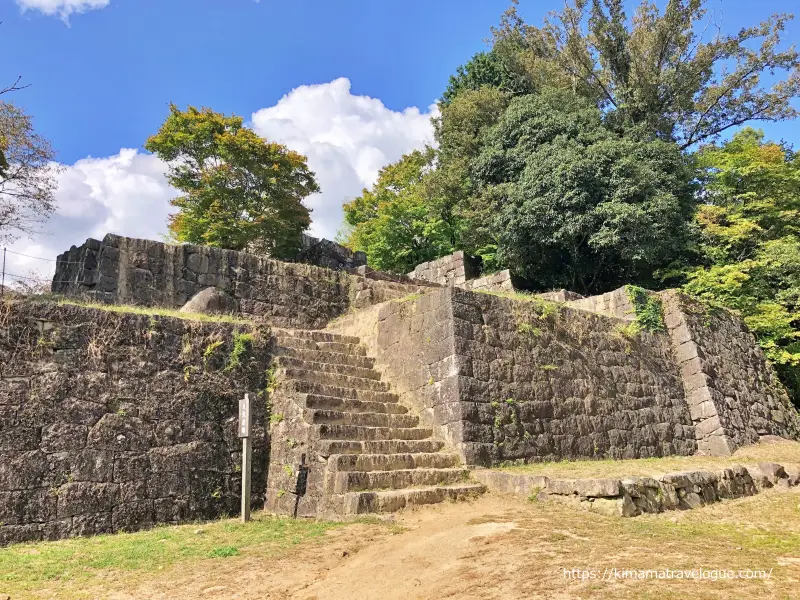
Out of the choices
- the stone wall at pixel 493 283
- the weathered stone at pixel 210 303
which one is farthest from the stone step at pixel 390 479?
the stone wall at pixel 493 283

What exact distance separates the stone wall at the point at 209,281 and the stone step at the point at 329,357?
3.04 metres

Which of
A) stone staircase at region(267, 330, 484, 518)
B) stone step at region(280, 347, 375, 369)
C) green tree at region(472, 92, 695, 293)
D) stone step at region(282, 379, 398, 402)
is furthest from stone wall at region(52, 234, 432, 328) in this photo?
green tree at region(472, 92, 695, 293)

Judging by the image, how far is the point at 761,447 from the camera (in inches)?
464

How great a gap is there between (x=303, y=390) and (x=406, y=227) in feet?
57.4

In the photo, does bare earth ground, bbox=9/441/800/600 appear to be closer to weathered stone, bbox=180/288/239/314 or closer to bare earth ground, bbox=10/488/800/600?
bare earth ground, bbox=10/488/800/600

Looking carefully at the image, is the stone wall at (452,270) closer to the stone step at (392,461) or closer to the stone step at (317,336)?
the stone step at (317,336)

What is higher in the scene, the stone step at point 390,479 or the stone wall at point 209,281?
the stone wall at point 209,281

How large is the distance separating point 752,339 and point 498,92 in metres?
12.2

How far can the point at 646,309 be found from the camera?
40.8 feet

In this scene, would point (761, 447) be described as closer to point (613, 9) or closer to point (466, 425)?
point (466, 425)

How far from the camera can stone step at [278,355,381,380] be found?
8.30 meters

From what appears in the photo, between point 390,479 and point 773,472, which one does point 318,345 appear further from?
point 773,472

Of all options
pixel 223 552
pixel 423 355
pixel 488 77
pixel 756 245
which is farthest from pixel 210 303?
pixel 488 77

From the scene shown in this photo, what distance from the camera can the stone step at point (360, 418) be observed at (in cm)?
725
